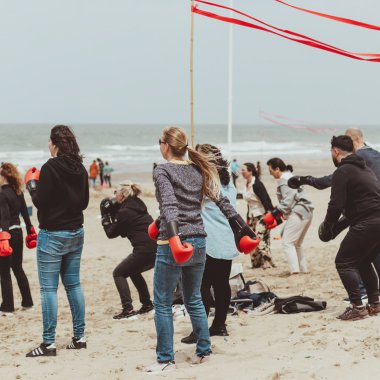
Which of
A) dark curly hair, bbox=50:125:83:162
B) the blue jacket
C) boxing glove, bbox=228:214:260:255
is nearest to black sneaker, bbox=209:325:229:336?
the blue jacket

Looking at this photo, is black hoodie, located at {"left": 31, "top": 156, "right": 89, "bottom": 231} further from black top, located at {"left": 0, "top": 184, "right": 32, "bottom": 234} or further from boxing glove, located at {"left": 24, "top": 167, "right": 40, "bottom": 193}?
black top, located at {"left": 0, "top": 184, "right": 32, "bottom": 234}

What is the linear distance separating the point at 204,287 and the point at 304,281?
10.1 ft

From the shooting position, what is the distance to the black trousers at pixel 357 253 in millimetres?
5426

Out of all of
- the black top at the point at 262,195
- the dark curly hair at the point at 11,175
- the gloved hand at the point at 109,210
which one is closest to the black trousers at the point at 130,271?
the gloved hand at the point at 109,210

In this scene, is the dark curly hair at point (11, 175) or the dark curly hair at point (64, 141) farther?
the dark curly hair at point (11, 175)

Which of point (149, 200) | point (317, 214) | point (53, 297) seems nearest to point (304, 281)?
point (53, 297)

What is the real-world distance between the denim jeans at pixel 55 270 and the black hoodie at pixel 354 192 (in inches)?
78.8

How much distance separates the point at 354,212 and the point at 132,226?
8.08ft

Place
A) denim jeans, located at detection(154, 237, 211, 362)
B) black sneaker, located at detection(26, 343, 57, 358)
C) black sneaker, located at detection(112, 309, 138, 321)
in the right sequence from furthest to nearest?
1. black sneaker, located at detection(112, 309, 138, 321)
2. black sneaker, located at detection(26, 343, 57, 358)
3. denim jeans, located at detection(154, 237, 211, 362)

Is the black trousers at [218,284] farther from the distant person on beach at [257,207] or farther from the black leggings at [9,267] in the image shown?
the distant person on beach at [257,207]

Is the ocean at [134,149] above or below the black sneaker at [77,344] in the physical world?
above

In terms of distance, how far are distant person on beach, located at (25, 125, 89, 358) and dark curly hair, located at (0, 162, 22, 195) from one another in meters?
1.98

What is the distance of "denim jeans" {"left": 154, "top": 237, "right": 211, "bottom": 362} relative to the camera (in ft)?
14.9

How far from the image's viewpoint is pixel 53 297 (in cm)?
530
